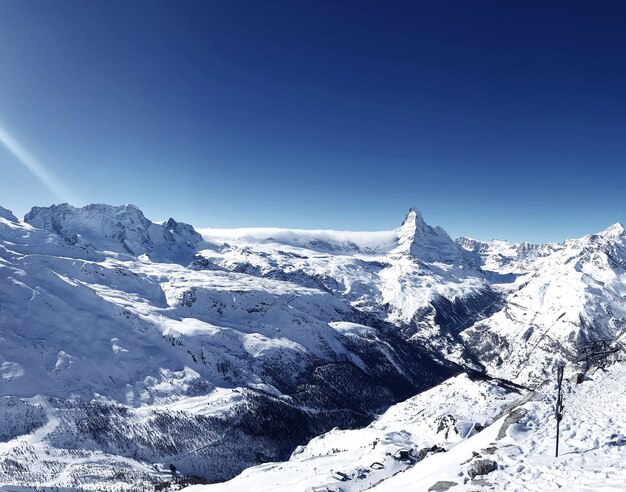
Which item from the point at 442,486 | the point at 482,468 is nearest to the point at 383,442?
the point at 442,486

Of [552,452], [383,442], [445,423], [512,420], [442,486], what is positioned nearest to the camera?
[552,452]

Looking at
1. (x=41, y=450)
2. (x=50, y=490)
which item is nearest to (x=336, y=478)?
(x=50, y=490)

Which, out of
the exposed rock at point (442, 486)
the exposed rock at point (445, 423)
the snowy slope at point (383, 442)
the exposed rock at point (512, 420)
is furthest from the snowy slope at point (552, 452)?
the exposed rock at point (445, 423)

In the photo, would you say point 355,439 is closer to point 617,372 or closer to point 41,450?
point 617,372

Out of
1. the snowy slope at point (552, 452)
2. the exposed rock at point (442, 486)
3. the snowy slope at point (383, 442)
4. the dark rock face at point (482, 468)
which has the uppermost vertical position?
the snowy slope at point (552, 452)

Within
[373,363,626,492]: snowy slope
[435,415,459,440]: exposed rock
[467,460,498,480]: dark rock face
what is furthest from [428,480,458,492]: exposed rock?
[435,415,459,440]: exposed rock

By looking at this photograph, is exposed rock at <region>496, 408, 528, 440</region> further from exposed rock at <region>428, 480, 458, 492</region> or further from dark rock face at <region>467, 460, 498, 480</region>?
exposed rock at <region>428, 480, 458, 492</region>

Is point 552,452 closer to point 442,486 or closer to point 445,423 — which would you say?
point 442,486

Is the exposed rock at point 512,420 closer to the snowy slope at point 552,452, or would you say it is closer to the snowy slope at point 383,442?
the snowy slope at point 552,452
